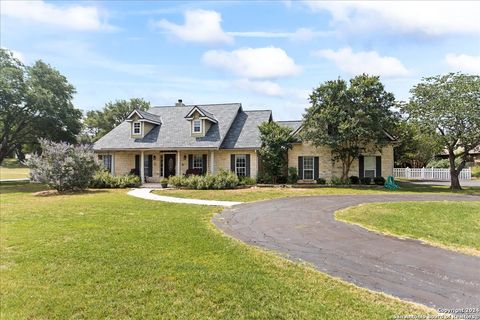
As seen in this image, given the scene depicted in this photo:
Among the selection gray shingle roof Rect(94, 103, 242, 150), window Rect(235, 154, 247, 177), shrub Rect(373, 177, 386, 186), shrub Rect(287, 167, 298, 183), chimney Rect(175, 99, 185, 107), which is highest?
chimney Rect(175, 99, 185, 107)

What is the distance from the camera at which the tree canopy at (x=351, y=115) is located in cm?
2200

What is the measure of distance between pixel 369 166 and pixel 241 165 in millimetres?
9180

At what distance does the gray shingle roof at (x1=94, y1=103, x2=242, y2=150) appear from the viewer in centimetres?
2556

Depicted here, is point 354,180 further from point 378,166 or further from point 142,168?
point 142,168

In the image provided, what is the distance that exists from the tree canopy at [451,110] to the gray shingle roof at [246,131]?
10.6 meters

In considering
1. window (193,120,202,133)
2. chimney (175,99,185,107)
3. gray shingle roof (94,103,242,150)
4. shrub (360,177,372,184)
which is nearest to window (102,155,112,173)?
gray shingle roof (94,103,242,150)

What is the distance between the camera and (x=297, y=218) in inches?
442

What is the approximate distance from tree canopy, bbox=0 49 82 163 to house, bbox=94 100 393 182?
15.0 feet

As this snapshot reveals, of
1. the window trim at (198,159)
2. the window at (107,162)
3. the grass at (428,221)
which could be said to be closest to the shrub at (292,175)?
the window trim at (198,159)

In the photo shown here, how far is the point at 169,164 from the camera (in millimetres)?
26984

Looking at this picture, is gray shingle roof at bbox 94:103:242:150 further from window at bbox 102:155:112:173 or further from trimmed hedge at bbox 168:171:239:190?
trimmed hedge at bbox 168:171:239:190

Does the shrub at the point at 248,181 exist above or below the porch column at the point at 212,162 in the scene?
below

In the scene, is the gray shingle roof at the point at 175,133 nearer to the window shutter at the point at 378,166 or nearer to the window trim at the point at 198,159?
the window trim at the point at 198,159

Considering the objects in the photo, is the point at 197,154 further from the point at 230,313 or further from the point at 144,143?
the point at 230,313
